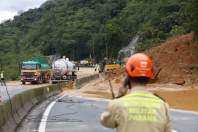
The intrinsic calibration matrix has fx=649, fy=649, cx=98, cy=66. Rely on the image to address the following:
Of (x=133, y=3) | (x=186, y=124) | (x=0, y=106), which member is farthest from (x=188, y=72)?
(x=133, y=3)

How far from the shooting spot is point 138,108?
16.8 ft

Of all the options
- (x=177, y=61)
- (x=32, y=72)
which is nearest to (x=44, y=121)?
(x=177, y=61)

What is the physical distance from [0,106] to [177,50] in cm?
4170

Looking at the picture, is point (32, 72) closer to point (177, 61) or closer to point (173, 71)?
point (177, 61)

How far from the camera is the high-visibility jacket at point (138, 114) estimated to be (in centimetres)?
505

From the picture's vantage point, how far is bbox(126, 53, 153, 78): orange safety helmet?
17.2ft

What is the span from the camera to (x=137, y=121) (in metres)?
5.05

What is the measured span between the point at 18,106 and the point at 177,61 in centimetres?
3361

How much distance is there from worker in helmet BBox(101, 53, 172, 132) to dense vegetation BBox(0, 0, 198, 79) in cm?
9794

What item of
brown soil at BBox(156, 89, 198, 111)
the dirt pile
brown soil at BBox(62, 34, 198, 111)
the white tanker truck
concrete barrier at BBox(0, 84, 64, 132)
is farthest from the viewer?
the white tanker truck

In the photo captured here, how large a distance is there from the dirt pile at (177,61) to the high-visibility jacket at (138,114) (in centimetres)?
4344

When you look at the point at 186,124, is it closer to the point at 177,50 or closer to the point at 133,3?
the point at 177,50

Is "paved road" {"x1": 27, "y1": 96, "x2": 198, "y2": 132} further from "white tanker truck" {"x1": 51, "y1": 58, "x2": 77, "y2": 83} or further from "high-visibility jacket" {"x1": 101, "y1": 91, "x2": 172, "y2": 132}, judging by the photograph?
"white tanker truck" {"x1": 51, "y1": 58, "x2": 77, "y2": 83}

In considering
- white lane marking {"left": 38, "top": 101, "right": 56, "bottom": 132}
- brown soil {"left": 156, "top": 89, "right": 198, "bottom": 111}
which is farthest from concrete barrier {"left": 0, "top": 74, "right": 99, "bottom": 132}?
brown soil {"left": 156, "top": 89, "right": 198, "bottom": 111}
